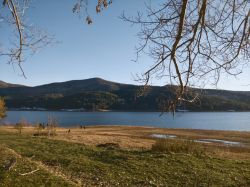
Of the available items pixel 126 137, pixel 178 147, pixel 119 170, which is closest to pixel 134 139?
pixel 126 137

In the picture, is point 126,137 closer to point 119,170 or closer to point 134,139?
point 134,139

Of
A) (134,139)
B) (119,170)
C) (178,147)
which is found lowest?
(134,139)

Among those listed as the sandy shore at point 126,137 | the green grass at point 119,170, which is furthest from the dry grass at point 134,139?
the green grass at point 119,170

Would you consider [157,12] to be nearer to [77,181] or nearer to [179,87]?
[179,87]

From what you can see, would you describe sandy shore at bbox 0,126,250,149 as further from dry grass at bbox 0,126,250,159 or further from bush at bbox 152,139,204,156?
bush at bbox 152,139,204,156

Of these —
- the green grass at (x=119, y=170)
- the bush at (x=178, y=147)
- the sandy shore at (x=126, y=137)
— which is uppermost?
the bush at (x=178, y=147)

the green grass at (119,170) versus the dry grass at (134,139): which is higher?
the green grass at (119,170)

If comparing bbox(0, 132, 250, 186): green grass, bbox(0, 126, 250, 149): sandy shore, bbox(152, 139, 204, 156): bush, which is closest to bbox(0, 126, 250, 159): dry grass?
bbox(0, 126, 250, 149): sandy shore

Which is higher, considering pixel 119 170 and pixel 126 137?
pixel 119 170

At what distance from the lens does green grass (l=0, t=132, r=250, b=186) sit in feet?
36.8

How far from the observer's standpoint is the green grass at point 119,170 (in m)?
11.2

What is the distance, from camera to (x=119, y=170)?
13227 mm

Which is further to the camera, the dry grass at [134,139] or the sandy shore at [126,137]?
the sandy shore at [126,137]

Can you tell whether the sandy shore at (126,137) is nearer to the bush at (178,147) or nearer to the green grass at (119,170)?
the bush at (178,147)
